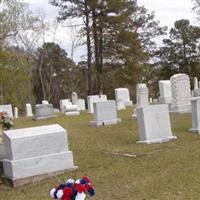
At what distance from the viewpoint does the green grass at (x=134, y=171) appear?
7.06 m

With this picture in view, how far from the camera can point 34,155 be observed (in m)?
9.16

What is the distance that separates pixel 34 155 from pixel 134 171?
199cm

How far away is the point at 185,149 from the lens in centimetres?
1027

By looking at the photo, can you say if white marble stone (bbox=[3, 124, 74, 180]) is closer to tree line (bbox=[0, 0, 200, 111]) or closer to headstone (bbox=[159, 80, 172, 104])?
headstone (bbox=[159, 80, 172, 104])

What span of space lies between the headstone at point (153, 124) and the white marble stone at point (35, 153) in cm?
284

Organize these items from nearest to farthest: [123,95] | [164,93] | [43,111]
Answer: [43,111] < [164,93] < [123,95]

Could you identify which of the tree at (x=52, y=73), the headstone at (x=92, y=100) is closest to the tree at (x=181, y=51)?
the tree at (x=52, y=73)

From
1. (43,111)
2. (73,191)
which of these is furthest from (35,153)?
(43,111)

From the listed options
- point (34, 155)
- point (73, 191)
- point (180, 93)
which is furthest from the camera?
point (180, 93)

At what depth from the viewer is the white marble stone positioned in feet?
→ 29.4

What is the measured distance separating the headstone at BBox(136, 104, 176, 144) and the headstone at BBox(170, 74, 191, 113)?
24.5 feet


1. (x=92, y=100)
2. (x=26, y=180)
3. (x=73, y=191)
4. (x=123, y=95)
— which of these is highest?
(x=123, y=95)

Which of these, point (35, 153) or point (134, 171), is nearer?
point (134, 171)

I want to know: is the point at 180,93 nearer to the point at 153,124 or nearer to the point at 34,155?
the point at 153,124
